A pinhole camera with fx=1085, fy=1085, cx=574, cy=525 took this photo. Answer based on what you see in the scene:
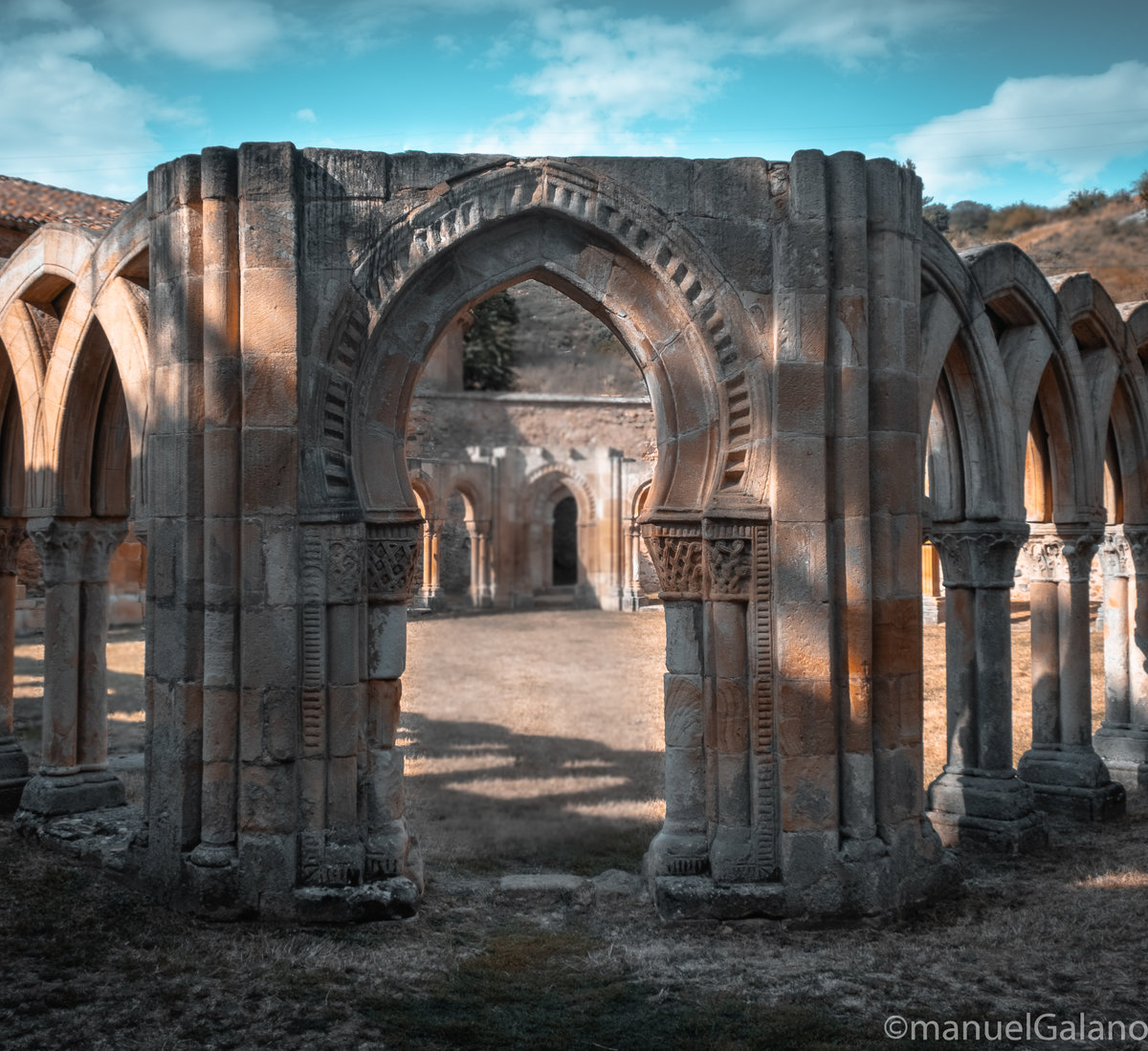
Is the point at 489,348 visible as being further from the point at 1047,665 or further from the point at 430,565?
the point at 1047,665

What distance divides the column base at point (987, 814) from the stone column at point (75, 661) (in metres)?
5.87

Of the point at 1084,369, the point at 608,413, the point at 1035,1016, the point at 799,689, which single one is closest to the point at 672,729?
the point at 799,689

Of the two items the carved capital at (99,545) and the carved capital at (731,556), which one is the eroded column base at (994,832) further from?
the carved capital at (99,545)

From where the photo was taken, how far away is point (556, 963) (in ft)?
17.0

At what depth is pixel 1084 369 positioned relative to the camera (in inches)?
353

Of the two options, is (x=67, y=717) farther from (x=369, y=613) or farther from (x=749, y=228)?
(x=749, y=228)

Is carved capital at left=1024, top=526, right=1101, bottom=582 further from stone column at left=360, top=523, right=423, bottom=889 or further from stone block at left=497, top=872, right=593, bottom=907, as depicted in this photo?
stone column at left=360, top=523, right=423, bottom=889

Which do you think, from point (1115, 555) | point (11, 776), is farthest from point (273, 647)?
point (1115, 555)

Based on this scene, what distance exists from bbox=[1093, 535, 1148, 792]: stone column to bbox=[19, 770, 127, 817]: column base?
830 cm

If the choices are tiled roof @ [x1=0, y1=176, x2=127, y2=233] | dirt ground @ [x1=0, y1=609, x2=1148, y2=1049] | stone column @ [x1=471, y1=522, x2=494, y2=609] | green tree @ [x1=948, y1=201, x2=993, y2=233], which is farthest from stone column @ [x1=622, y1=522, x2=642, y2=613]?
green tree @ [x1=948, y1=201, x2=993, y2=233]

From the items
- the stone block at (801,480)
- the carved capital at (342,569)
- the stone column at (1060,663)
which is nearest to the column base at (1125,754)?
the stone column at (1060,663)

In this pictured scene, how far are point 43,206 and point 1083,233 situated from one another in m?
38.4

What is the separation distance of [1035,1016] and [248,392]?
4.57 metres

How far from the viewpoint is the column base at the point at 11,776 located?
27.2 feet
